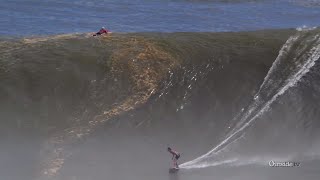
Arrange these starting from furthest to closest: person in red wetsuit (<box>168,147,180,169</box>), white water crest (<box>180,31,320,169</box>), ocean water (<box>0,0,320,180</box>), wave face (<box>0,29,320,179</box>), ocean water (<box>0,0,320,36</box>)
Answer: ocean water (<box>0,0,320,36</box>) < white water crest (<box>180,31,320,169</box>) < wave face (<box>0,29,320,179</box>) < ocean water (<box>0,0,320,180</box>) < person in red wetsuit (<box>168,147,180,169</box>)

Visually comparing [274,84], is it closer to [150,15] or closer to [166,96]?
[166,96]

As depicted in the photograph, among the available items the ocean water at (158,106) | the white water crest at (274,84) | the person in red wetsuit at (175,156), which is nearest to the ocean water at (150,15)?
the ocean water at (158,106)

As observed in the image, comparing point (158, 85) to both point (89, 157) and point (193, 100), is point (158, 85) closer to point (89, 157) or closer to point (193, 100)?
point (193, 100)

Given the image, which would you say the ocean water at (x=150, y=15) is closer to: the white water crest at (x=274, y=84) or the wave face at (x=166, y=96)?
the wave face at (x=166, y=96)

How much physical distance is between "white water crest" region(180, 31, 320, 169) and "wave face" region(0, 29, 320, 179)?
1.0 inches

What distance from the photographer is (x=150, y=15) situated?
3052cm

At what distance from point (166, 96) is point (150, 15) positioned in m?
16.1

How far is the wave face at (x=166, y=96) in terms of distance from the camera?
1420cm

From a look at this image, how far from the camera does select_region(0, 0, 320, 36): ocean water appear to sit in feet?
87.7

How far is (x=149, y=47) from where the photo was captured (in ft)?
51.5
